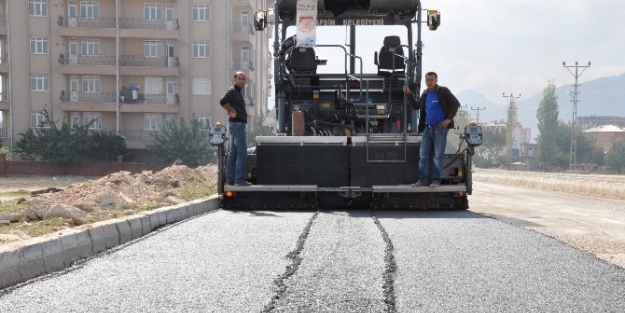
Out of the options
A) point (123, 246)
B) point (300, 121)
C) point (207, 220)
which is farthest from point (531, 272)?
point (300, 121)

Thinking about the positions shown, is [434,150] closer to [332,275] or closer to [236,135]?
[236,135]

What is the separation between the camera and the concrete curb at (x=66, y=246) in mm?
5953

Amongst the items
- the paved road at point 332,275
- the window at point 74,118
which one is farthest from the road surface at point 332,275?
the window at point 74,118

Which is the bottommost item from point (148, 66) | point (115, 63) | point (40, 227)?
point (40, 227)

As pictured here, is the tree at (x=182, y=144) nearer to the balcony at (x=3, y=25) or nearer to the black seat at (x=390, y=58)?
the balcony at (x=3, y=25)

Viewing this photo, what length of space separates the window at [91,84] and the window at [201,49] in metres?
6.34

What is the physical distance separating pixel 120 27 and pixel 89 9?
2487mm

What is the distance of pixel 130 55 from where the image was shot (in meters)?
49.4

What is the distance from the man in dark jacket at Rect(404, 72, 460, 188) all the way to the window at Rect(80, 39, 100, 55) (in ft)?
134

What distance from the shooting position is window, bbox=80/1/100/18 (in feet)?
162

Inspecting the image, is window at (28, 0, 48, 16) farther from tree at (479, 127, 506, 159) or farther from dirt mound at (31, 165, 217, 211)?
tree at (479, 127, 506, 159)

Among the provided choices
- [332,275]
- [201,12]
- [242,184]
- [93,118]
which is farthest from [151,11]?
[332,275]

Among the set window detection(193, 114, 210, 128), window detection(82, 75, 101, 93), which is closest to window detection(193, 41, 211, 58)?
window detection(193, 114, 210, 128)

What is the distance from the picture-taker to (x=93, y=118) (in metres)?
49.7
